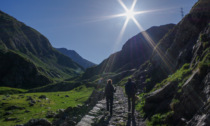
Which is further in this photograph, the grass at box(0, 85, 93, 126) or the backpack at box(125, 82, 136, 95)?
the grass at box(0, 85, 93, 126)

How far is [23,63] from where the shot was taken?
7407 inches

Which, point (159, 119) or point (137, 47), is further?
point (137, 47)

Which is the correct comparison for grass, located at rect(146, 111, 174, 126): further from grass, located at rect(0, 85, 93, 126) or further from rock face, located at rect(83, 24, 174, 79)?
rock face, located at rect(83, 24, 174, 79)

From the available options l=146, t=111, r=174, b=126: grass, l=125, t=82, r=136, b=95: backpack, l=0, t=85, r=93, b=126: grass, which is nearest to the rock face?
l=0, t=85, r=93, b=126: grass

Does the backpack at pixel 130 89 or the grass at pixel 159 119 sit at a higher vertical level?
the backpack at pixel 130 89

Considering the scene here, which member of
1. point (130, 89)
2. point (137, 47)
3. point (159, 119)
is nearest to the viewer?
point (159, 119)

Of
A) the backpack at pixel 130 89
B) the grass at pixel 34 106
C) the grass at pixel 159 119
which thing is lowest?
the grass at pixel 159 119

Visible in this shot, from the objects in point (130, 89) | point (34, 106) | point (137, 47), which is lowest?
point (130, 89)

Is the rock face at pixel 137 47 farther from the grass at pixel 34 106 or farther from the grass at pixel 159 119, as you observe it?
the grass at pixel 159 119

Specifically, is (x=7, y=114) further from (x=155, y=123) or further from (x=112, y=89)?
(x=155, y=123)

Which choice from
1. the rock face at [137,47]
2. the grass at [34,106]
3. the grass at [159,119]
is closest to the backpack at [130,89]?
the grass at [159,119]

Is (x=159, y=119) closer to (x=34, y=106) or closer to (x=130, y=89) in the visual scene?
(x=130, y=89)

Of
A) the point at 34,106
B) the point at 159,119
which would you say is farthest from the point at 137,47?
the point at 159,119

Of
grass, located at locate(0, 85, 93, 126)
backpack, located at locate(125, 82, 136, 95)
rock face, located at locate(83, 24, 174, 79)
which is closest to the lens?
backpack, located at locate(125, 82, 136, 95)
